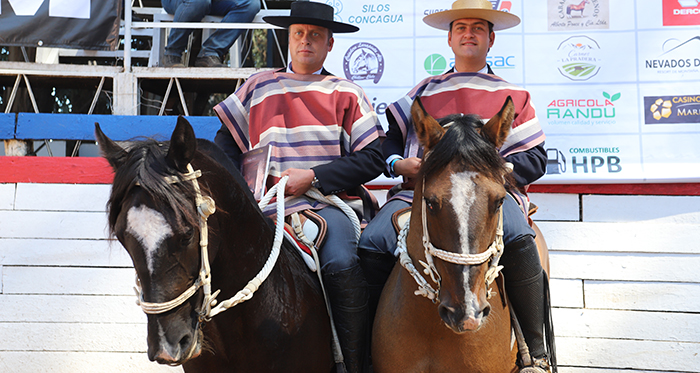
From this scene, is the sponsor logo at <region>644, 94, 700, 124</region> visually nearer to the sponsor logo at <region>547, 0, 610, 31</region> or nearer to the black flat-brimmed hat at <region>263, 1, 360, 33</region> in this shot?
the sponsor logo at <region>547, 0, 610, 31</region>

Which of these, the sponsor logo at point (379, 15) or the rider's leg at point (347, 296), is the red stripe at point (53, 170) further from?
the rider's leg at point (347, 296)

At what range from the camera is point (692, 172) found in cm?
379

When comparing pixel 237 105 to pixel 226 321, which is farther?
pixel 237 105

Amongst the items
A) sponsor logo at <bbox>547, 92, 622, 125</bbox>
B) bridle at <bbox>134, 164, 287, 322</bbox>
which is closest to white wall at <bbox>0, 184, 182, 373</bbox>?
bridle at <bbox>134, 164, 287, 322</bbox>

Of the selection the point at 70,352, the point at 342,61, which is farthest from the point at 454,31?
the point at 70,352

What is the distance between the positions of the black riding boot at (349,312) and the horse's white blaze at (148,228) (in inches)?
40.2

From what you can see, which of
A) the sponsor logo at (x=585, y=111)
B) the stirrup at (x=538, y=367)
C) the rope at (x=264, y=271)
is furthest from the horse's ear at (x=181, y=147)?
the sponsor logo at (x=585, y=111)

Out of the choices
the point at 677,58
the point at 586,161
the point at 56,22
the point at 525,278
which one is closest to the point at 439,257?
the point at 525,278

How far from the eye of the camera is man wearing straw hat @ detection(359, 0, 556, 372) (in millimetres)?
2316

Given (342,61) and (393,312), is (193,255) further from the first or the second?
(342,61)

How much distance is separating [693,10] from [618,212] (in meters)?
1.54

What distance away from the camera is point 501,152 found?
2.74 meters

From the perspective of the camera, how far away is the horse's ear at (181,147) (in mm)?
1662

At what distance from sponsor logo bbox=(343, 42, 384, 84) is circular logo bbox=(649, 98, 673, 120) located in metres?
1.99
